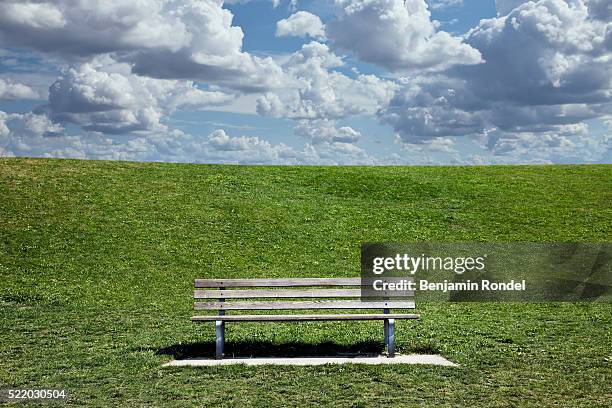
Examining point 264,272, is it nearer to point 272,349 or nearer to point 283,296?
point 272,349

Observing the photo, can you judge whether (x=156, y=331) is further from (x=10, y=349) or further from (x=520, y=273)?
(x=520, y=273)

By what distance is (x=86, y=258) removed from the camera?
18.5 metres

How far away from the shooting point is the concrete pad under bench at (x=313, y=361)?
9084 millimetres

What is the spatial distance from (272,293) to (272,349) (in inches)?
43.2

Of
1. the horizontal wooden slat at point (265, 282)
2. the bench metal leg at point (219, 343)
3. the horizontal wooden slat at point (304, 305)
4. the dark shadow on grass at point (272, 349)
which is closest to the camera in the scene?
the bench metal leg at point (219, 343)

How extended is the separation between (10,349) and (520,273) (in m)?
14.3

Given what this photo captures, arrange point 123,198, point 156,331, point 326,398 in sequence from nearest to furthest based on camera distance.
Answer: point 326,398, point 156,331, point 123,198

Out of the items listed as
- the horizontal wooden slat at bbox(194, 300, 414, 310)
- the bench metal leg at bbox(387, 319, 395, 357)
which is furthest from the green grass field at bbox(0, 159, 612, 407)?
the horizontal wooden slat at bbox(194, 300, 414, 310)

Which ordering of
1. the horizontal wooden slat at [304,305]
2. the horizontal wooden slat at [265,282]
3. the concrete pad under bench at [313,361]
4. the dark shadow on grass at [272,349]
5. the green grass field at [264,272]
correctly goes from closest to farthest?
the green grass field at [264,272] < the concrete pad under bench at [313,361] < the horizontal wooden slat at [304,305] < the dark shadow on grass at [272,349] < the horizontal wooden slat at [265,282]

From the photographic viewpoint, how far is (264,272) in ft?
58.2

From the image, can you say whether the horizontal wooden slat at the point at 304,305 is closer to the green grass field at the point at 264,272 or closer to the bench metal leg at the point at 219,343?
the bench metal leg at the point at 219,343

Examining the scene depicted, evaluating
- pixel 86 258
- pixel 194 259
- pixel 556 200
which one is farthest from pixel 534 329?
pixel 556 200

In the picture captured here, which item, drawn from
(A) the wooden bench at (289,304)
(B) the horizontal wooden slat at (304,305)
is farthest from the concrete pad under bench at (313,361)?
(B) the horizontal wooden slat at (304,305)

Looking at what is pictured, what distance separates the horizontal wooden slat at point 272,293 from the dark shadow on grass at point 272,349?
0.97 meters
